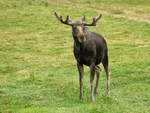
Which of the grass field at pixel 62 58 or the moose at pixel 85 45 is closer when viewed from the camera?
the moose at pixel 85 45

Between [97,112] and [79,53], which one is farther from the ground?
[79,53]

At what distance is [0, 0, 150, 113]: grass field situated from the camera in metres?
13.0

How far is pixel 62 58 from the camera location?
76.3 ft

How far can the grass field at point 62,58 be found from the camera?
12984mm

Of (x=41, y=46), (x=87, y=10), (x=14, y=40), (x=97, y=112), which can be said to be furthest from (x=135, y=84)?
A: (x=87, y=10)

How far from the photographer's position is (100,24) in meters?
35.3

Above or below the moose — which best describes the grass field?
below

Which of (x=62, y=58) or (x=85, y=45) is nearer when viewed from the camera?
(x=85, y=45)

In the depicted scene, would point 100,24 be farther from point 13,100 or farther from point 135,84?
point 13,100

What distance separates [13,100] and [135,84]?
509 cm

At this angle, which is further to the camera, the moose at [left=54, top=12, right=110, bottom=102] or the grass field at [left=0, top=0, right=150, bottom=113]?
the grass field at [left=0, top=0, right=150, bottom=113]

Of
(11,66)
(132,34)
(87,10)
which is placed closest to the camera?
(11,66)

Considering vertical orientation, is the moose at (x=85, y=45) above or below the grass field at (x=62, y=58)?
above

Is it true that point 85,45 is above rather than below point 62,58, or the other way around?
above
